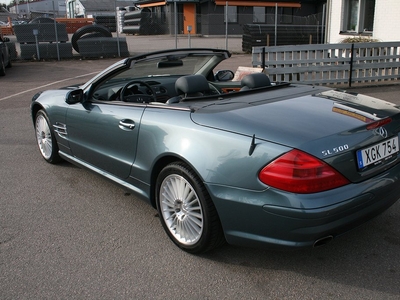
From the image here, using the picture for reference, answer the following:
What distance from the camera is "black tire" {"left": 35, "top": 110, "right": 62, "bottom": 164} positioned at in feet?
17.1

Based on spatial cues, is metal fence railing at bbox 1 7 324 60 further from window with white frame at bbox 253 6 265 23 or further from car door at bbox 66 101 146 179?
car door at bbox 66 101 146 179

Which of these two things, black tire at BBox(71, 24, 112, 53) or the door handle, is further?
black tire at BBox(71, 24, 112, 53)

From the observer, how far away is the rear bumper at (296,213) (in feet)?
8.36

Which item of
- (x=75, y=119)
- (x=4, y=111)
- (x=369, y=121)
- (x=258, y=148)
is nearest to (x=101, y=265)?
(x=258, y=148)

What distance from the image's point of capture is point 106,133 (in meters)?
3.91

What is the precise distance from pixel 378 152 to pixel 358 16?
15.5 metres

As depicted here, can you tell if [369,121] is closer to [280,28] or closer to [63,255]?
[63,255]

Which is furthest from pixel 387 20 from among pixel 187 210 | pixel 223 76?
pixel 187 210

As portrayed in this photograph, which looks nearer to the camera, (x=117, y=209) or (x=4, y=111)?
(x=117, y=209)

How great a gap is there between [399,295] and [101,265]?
2017mm

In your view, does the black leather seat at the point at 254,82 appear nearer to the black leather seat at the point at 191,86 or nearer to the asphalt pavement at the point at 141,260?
the black leather seat at the point at 191,86

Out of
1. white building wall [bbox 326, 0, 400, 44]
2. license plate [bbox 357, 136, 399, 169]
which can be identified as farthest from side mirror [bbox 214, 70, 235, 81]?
white building wall [bbox 326, 0, 400, 44]

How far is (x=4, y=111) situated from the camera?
359 inches

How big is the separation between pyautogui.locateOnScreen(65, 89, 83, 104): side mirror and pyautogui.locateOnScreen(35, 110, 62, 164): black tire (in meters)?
0.96
